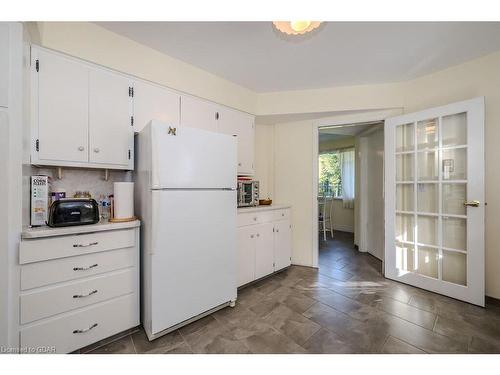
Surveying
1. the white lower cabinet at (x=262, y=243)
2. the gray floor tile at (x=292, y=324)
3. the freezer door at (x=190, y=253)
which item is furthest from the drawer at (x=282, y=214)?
the gray floor tile at (x=292, y=324)

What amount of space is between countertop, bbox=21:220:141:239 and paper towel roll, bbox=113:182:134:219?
5.3 inches

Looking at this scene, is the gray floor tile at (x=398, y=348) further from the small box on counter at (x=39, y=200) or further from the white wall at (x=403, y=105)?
the small box on counter at (x=39, y=200)

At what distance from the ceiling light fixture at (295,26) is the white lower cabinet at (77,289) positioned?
166 cm

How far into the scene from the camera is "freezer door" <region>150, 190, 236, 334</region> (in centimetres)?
156

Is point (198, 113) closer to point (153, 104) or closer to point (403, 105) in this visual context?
point (153, 104)

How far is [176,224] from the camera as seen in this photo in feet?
5.32

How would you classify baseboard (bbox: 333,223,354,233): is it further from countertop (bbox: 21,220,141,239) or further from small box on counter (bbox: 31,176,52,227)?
small box on counter (bbox: 31,176,52,227)

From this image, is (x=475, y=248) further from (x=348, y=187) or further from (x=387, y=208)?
(x=348, y=187)

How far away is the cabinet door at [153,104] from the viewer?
1944 millimetres

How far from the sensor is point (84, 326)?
1434mm

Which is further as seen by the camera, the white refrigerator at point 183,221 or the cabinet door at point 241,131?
the cabinet door at point 241,131

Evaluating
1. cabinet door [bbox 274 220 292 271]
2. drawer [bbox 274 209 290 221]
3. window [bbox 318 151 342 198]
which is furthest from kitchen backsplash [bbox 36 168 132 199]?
window [bbox 318 151 342 198]

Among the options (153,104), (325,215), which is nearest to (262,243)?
(153,104)

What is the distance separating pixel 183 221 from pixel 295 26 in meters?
1.45
